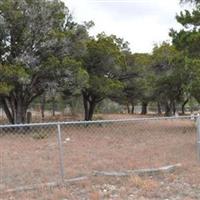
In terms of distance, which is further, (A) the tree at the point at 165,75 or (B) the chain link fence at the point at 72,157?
(A) the tree at the point at 165,75

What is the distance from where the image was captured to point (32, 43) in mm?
22125

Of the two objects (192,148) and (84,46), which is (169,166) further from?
(84,46)

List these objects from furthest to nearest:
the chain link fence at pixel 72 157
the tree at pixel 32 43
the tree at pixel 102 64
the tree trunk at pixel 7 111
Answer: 1. the tree at pixel 102 64
2. the tree trunk at pixel 7 111
3. the tree at pixel 32 43
4. the chain link fence at pixel 72 157

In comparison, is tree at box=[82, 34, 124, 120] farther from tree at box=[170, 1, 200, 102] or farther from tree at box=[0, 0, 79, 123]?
tree at box=[170, 1, 200, 102]

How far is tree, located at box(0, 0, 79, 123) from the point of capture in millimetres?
21328

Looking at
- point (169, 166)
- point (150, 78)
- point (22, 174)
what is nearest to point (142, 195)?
point (169, 166)

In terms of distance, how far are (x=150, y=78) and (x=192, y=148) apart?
19291 millimetres

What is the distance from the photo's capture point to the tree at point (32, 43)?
70.0ft

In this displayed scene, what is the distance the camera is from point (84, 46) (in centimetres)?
2434

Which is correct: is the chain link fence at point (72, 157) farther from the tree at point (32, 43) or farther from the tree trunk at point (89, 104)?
the tree trunk at point (89, 104)

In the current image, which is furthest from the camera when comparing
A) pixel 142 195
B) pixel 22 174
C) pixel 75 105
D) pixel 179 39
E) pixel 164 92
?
pixel 75 105

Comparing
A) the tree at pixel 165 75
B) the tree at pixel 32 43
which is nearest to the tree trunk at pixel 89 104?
the tree at pixel 165 75

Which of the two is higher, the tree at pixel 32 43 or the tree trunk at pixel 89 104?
the tree at pixel 32 43

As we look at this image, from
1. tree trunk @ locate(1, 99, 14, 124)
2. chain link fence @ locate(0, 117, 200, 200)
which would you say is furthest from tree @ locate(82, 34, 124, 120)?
chain link fence @ locate(0, 117, 200, 200)
